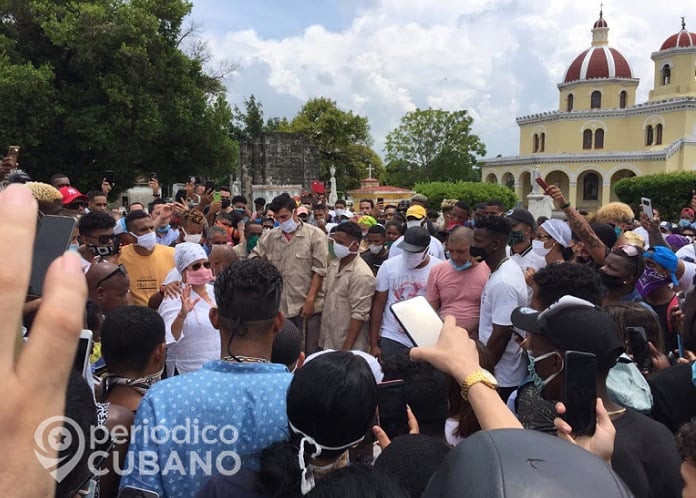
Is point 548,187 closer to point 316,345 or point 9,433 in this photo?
point 316,345

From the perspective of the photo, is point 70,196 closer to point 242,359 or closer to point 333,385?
point 242,359

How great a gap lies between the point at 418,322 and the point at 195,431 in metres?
0.98

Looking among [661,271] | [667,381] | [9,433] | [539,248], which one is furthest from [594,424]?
[539,248]

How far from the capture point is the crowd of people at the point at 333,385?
2.68 feet

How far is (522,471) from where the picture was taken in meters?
0.98

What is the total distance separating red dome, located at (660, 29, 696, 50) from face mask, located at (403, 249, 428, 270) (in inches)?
2276

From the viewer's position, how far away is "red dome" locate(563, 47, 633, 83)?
175 ft

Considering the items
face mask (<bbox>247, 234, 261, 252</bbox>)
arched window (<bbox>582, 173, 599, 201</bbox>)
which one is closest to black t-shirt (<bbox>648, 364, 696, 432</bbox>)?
face mask (<bbox>247, 234, 261, 252</bbox>)

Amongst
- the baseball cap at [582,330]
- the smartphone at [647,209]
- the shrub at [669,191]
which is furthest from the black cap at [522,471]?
the shrub at [669,191]

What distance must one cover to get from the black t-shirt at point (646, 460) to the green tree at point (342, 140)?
5236 centimetres

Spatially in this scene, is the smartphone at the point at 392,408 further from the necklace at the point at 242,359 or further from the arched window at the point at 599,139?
the arched window at the point at 599,139

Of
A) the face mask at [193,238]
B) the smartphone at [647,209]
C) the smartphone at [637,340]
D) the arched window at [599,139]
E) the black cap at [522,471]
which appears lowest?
the smartphone at [637,340]

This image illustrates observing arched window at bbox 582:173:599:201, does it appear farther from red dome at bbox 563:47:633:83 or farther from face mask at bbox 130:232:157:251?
face mask at bbox 130:232:157:251

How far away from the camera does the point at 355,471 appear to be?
1.43 meters
